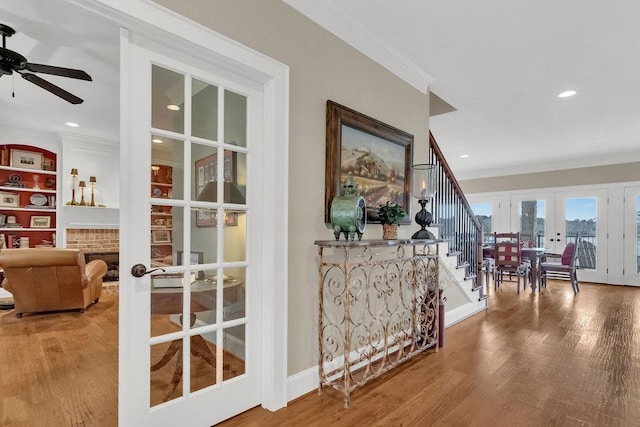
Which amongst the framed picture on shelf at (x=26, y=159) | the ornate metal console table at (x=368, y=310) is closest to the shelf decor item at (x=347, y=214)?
the ornate metal console table at (x=368, y=310)

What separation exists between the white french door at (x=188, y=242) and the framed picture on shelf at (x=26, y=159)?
223 inches

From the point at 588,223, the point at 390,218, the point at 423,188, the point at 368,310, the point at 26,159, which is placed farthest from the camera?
the point at 588,223

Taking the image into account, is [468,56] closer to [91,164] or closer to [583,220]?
[91,164]

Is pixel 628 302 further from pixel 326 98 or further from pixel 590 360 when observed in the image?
pixel 326 98

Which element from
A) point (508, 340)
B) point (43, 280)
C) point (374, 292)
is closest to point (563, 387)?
point (508, 340)

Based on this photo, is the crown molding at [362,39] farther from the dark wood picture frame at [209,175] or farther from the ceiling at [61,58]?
the ceiling at [61,58]

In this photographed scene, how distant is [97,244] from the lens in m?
6.03

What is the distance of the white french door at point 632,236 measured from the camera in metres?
6.72

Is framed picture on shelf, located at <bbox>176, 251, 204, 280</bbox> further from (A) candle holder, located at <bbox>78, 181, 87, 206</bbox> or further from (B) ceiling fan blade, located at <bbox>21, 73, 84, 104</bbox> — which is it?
(A) candle holder, located at <bbox>78, 181, 87, 206</bbox>

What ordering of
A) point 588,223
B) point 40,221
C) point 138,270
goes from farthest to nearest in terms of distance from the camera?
point 588,223 → point 40,221 → point 138,270

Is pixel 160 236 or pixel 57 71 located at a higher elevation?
pixel 57 71

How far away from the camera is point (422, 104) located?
11.5ft

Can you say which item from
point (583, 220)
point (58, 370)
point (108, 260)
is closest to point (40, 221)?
point (108, 260)

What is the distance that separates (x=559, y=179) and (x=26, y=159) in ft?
35.6
